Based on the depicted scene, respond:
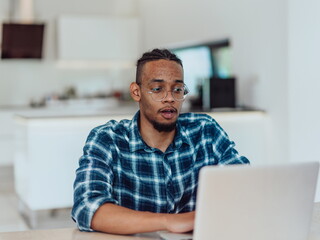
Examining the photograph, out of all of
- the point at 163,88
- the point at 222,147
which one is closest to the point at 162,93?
the point at 163,88

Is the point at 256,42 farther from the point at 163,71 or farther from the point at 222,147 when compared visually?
the point at 163,71

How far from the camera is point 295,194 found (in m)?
1.23

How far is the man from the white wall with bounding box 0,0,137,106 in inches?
207

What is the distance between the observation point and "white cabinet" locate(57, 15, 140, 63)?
262 inches

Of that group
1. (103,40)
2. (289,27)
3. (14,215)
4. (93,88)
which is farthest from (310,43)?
(93,88)

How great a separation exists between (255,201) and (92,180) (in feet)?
1.94

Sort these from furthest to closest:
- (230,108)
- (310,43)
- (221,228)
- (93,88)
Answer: (93,88) → (230,108) → (310,43) → (221,228)

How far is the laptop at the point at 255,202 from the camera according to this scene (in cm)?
112

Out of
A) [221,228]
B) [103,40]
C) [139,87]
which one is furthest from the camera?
[103,40]

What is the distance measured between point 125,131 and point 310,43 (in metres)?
2.27

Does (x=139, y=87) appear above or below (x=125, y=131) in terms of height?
above

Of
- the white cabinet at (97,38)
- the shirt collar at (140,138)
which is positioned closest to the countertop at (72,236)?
the shirt collar at (140,138)

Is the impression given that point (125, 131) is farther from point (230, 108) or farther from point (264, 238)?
point (230, 108)

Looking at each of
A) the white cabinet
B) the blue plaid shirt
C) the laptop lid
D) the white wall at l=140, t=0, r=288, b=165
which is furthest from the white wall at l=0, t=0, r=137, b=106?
the laptop lid
